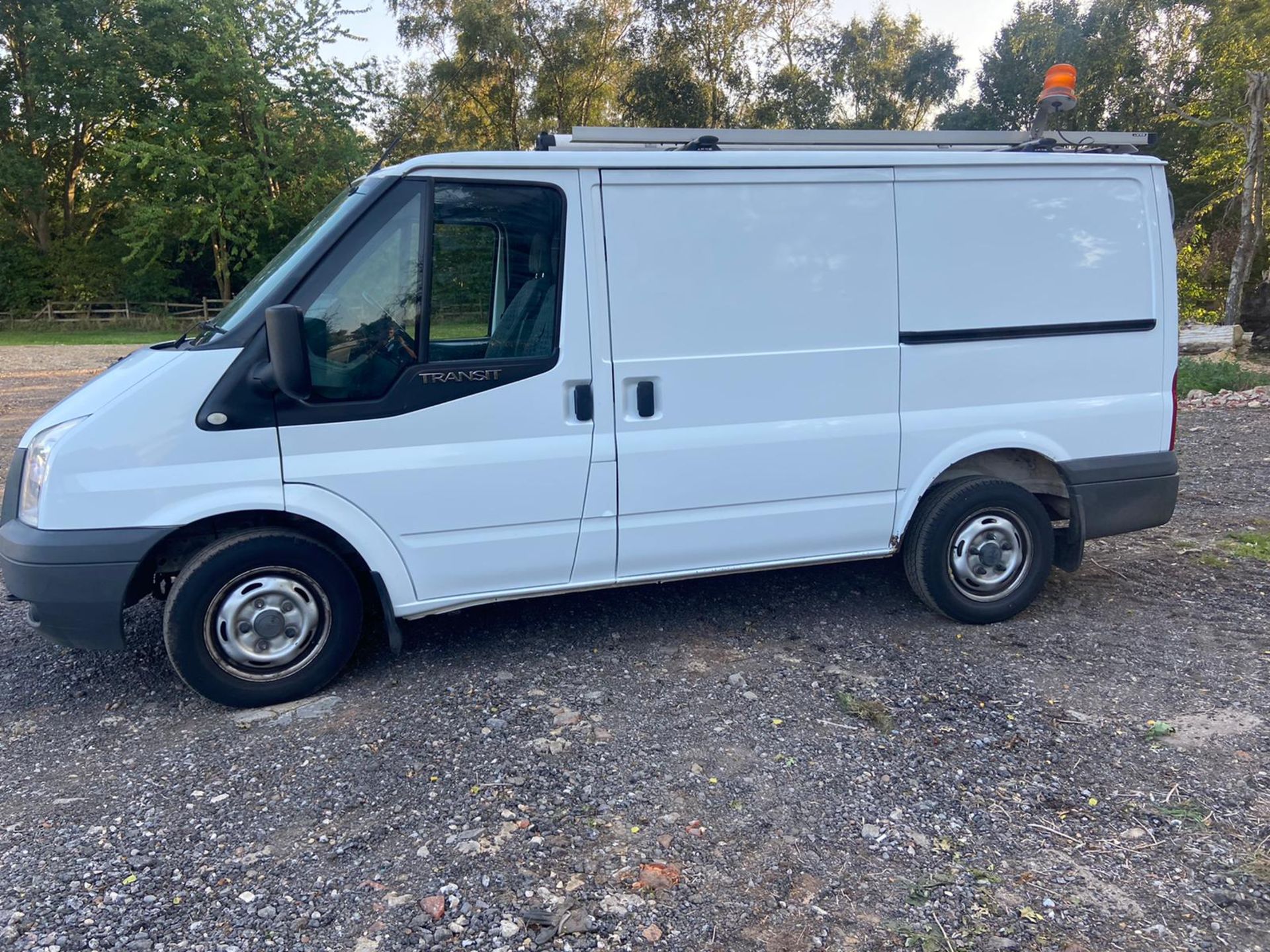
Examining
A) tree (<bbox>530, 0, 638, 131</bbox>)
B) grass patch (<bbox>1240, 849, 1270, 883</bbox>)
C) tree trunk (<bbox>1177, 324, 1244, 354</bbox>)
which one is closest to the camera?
grass patch (<bbox>1240, 849, 1270, 883</bbox>)

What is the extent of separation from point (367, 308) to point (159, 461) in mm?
1033

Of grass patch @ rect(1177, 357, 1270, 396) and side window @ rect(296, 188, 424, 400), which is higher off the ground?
side window @ rect(296, 188, 424, 400)

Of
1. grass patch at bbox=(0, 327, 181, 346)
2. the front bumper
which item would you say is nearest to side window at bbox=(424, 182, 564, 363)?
the front bumper

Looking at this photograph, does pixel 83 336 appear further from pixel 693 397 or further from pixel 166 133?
pixel 693 397

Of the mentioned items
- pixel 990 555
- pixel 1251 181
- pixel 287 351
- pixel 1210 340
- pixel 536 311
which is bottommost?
pixel 990 555

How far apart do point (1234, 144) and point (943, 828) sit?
86.2 feet

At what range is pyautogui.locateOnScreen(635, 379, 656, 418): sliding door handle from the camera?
4.16 metres

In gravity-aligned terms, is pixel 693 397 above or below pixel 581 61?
below

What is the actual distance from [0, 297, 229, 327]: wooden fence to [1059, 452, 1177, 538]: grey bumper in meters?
34.1

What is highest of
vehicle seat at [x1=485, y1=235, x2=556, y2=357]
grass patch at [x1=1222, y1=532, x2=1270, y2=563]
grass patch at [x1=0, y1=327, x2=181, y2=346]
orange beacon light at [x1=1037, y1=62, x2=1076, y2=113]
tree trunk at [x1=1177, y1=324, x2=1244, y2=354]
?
orange beacon light at [x1=1037, y1=62, x2=1076, y2=113]

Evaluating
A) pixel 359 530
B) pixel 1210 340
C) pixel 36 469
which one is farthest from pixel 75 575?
pixel 1210 340

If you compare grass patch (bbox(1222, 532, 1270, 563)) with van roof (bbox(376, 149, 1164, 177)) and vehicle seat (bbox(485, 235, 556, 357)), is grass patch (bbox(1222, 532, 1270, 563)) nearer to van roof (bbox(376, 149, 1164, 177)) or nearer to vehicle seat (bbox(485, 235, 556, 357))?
van roof (bbox(376, 149, 1164, 177))

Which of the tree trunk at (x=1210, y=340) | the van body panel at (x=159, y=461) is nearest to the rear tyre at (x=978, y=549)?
the van body panel at (x=159, y=461)

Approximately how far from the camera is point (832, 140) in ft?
15.5
